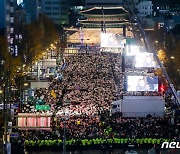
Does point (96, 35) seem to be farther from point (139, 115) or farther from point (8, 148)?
point (8, 148)

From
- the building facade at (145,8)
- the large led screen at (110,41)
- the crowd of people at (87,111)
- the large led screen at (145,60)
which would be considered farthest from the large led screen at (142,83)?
the building facade at (145,8)

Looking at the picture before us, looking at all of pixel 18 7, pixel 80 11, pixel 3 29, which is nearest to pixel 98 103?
pixel 3 29

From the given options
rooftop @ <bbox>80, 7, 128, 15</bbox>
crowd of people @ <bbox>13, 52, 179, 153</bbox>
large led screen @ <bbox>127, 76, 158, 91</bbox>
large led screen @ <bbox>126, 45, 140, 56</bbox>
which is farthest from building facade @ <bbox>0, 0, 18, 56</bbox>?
rooftop @ <bbox>80, 7, 128, 15</bbox>

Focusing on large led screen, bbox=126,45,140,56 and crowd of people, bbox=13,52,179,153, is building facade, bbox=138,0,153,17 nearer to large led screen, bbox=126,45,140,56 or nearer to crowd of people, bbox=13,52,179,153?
crowd of people, bbox=13,52,179,153

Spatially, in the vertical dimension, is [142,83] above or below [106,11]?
below

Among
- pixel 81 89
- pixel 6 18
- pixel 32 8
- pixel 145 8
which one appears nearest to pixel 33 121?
pixel 81 89

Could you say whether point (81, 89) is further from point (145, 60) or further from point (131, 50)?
point (131, 50)
